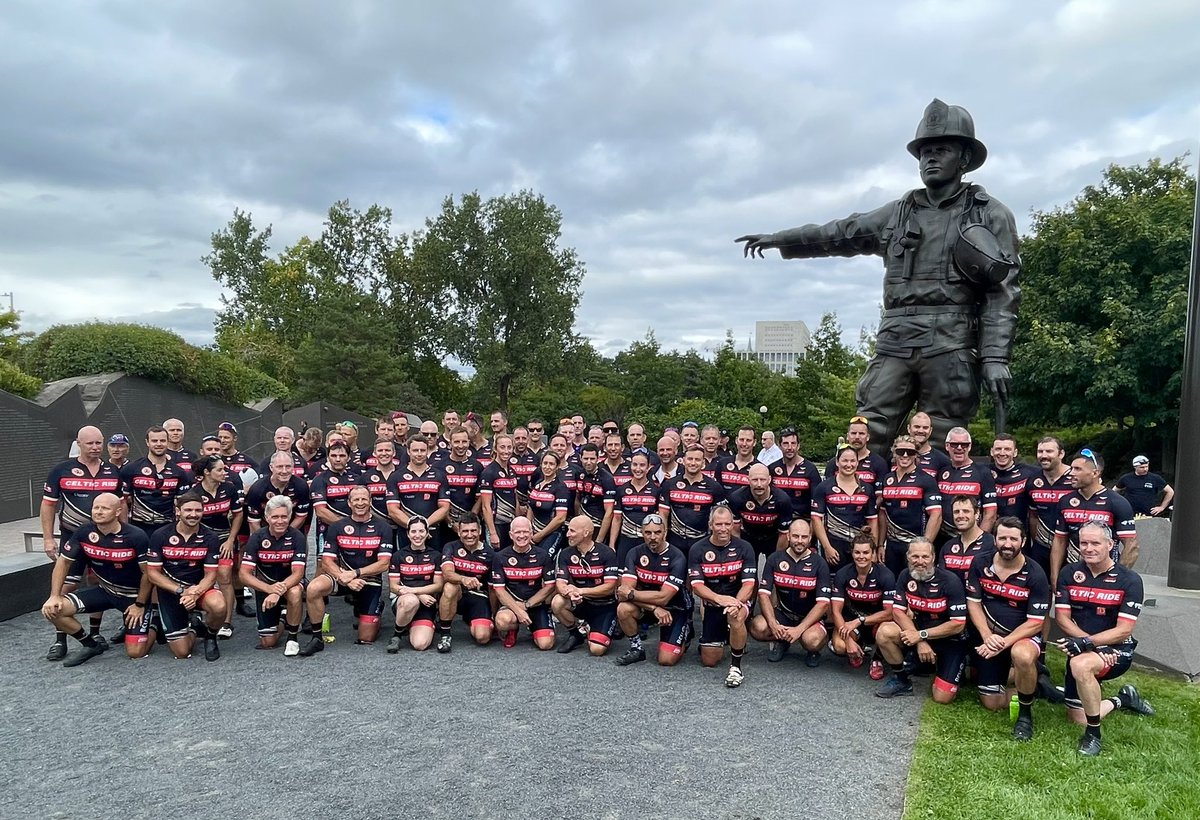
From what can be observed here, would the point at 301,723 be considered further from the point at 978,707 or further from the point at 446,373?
the point at 446,373

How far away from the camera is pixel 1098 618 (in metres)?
4.96

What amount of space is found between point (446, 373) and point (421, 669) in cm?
3356

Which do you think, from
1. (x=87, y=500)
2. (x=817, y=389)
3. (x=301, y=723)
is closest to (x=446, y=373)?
(x=817, y=389)

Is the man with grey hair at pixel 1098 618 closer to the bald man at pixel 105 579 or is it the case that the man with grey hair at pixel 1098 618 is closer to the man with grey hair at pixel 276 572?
the man with grey hair at pixel 276 572

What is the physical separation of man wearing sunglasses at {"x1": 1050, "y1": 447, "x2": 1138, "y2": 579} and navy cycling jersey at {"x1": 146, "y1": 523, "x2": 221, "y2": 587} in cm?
633

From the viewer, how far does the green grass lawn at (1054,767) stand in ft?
12.7

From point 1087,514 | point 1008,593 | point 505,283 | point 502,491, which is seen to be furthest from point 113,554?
point 505,283

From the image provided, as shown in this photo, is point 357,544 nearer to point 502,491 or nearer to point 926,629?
point 502,491

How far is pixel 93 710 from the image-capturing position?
16.9 ft

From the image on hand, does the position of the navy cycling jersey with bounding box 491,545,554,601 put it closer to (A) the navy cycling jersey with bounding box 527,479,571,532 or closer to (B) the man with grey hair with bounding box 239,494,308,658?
(A) the navy cycling jersey with bounding box 527,479,571,532

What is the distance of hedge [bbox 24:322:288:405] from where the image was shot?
622 inches

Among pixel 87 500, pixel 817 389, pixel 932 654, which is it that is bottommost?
pixel 932 654

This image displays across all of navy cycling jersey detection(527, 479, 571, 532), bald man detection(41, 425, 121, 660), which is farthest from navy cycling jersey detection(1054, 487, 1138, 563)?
bald man detection(41, 425, 121, 660)

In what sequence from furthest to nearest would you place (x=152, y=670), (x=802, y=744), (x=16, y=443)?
(x=16, y=443) < (x=152, y=670) < (x=802, y=744)
